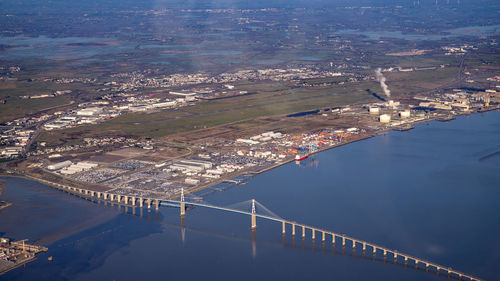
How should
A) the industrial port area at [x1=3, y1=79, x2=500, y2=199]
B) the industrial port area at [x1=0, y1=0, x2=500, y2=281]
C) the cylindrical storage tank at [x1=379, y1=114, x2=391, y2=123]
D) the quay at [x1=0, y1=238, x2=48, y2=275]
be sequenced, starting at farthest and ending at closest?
1. the cylindrical storage tank at [x1=379, y1=114, x2=391, y2=123]
2. the industrial port area at [x1=3, y1=79, x2=500, y2=199]
3. the industrial port area at [x1=0, y1=0, x2=500, y2=281]
4. the quay at [x1=0, y1=238, x2=48, y2=275]

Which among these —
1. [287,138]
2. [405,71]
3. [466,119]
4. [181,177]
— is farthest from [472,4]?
[181,177]

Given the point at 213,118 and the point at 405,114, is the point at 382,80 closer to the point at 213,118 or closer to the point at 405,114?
the point at 405,114

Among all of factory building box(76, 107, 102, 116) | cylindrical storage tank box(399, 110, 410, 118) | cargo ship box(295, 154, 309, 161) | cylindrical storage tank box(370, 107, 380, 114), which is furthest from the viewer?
factory building box(76, 107, 102, 116)

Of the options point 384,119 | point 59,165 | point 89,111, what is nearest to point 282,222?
point 59,165

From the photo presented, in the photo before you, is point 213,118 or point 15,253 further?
point 213,118

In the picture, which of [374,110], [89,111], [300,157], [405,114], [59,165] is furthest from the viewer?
[89,111]

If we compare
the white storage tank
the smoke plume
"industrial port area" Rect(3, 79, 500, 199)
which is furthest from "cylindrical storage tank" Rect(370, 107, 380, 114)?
the white storage tank

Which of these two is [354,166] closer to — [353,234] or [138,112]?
[353,234]

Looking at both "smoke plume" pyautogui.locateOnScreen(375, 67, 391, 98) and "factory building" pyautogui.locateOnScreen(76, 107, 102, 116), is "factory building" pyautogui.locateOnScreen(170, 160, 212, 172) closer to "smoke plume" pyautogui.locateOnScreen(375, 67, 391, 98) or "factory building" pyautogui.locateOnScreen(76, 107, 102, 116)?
"factory building" pyautogui.locateOnScreen(76, 107, 102, 116)

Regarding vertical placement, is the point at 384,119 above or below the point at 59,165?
below
